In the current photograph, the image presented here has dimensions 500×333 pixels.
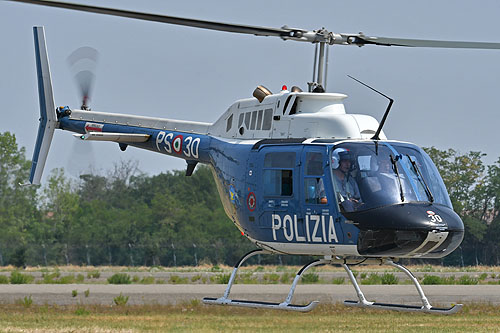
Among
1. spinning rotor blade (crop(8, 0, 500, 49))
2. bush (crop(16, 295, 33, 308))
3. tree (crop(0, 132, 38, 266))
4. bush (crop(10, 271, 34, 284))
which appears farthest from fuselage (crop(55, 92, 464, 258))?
tree (crop(0, 132, 38, 266))

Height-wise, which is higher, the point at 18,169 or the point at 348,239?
the point at 18,169

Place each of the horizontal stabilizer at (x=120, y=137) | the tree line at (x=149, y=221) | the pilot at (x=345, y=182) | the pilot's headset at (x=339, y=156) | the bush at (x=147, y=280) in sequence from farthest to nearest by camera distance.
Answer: the tree line at (x=149, y=221) → the bush at (x=147, y=280) → the horizontal stabilizer at (x=120, y=137) → the pilot's headset at (x=339, y=156) → the pilot at (x=345, y=182)

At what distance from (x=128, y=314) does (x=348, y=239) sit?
316 inches

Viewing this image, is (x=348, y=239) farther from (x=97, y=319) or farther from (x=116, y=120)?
(x=116, y=120)

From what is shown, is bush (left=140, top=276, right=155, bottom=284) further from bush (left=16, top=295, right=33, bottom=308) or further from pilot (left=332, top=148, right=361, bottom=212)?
pilot (left=332, top=148, right=361, bottom=212)

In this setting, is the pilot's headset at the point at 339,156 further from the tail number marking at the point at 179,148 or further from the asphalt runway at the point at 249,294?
the asphalt runway at the point at 249,294

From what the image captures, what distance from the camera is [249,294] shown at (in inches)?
1113

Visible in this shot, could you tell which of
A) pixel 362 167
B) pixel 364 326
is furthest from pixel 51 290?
pixel 362 167

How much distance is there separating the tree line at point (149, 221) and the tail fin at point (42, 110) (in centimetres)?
2845

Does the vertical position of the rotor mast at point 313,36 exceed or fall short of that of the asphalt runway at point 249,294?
it exceeds it

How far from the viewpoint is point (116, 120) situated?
2497 cm

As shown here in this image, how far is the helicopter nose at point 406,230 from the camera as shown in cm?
1642

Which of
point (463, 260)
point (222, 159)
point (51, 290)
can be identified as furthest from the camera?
point (463, 260)

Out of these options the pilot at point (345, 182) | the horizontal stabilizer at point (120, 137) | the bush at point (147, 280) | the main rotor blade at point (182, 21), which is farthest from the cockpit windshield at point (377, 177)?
the bush at point (147, 280)
